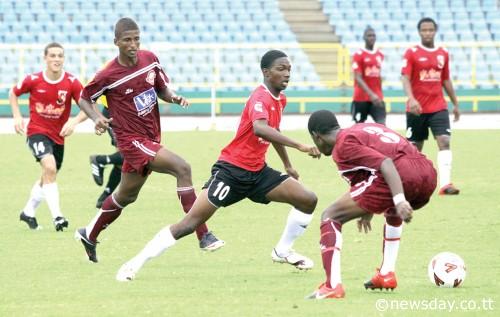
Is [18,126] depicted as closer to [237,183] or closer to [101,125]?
[101,125]

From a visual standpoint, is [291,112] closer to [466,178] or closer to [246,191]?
[466,178]

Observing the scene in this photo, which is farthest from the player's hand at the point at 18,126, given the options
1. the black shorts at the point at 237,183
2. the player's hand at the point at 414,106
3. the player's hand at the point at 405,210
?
the player's hand at the point at 405,210

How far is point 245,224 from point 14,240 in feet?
8.86

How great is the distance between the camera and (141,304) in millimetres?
8203

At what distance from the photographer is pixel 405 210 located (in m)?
7.66

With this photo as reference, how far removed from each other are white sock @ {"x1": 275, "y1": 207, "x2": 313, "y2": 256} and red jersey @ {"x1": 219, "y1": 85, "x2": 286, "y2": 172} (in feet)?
1.76

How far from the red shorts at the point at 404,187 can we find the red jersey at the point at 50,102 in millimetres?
5746

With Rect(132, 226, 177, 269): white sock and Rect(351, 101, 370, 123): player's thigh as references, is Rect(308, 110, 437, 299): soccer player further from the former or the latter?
Rect(351, 101, 370, 123): player's thigh

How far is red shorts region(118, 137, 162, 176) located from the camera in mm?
10281

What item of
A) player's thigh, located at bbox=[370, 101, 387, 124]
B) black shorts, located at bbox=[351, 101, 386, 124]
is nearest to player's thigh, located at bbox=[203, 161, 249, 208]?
player's thigh, located at bbox=[370, 101, 387, 124]

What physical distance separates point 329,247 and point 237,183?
1.56 metres

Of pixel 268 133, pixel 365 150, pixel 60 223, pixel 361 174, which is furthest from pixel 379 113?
pixel 365 150

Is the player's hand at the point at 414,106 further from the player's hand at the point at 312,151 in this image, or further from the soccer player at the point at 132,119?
the player's hand at the point at 312,151

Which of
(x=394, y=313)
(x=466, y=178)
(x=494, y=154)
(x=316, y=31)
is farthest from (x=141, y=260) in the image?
(x=316, y=31)
